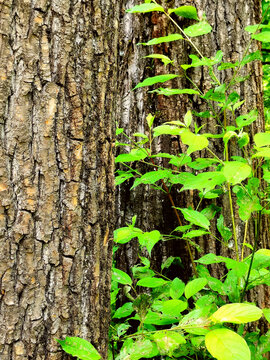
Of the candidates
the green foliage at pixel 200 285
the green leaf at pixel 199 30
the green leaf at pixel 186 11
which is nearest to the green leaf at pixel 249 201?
the green foliage at pixel 200 285

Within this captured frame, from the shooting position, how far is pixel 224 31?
1.95m

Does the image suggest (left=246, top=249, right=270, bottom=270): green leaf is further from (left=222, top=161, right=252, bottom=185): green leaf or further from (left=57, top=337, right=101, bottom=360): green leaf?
(left=57, top=337, right=101, bottom=360): green leaf

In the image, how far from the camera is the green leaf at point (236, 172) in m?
1.00

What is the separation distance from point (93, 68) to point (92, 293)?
73 centimetres

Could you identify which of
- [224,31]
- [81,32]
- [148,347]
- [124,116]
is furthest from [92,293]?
[224,31]

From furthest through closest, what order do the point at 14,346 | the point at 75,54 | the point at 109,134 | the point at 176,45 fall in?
1. the point at 176,45
2. the point at 109,134
3. the point at 75,54
4. the point at 14,346

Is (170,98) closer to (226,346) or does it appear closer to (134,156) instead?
(134,156)

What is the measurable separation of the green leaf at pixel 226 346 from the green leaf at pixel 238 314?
4 cm

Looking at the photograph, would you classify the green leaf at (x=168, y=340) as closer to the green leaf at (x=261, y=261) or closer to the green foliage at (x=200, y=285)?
the green foliage at (x=200, y=285)

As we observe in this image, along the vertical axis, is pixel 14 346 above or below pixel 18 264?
below

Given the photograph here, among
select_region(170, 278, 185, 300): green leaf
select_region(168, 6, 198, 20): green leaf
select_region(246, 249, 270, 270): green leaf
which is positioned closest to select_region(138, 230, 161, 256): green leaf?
select_region(170, 278, 185, 300): green leaf

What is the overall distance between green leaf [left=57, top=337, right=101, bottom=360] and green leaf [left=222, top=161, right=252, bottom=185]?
2.01 feet

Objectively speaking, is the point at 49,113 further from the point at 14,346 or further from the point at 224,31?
the point at 224,31

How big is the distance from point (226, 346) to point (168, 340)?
253mm
